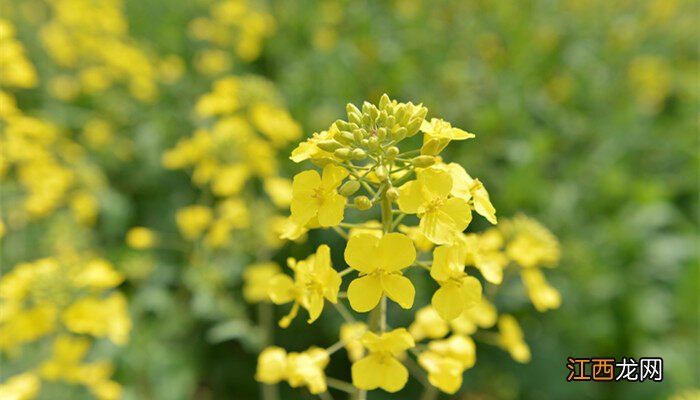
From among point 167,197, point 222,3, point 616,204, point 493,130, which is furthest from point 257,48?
point 616,204

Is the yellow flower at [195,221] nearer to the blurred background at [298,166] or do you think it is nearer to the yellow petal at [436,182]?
the blurred background at [298,166]

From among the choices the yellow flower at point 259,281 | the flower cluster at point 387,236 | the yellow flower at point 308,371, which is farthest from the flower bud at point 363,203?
the yellow flower at point 259,281

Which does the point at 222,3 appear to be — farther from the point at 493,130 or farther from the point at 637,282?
the point at 637,282

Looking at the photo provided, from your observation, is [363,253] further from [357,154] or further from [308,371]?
[308,371]

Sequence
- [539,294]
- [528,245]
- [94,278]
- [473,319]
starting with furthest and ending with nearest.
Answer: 1. [94,278]
2. [528,245]
3. [539,294]
4. [473,319]

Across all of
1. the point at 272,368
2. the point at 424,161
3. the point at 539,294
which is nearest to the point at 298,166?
the point at 539,294

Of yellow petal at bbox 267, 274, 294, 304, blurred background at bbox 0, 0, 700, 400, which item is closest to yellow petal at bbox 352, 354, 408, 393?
yellow petal at bbox 267, 274, 294, 304
